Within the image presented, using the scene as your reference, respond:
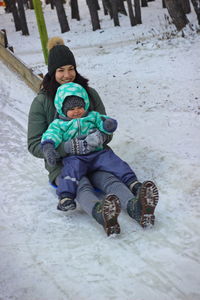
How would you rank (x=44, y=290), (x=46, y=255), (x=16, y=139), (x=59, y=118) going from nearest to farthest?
(x=44, y=290) → (x=46, y=255) → (x=59, y=118) → (x=16, y=139)

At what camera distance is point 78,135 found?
3781 mm

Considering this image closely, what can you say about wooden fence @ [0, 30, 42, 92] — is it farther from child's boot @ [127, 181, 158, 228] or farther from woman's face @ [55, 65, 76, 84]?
child's boot @ [127, 181, 158, 228]

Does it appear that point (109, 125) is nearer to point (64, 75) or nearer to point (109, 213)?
point (64, 75)

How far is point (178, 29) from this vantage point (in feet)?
36.3

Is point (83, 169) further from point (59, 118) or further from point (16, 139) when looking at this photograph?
point (16, 139)

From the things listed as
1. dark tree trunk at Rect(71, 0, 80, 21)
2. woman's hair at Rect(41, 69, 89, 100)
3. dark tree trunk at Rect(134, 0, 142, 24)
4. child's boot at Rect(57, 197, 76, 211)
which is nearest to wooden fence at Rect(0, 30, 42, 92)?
woman's hair at Rect(41, 69, 89, 100)

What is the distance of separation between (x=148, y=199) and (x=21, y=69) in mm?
5691

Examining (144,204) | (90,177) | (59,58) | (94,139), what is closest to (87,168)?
(90,177)

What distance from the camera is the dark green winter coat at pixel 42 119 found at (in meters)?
3.95

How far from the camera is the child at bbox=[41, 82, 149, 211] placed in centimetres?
368

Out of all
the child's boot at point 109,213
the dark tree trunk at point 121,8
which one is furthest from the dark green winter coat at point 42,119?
the dark tree trunk at point 121,8

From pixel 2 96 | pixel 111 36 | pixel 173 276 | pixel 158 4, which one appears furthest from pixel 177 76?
pixel 158 4

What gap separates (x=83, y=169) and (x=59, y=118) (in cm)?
52

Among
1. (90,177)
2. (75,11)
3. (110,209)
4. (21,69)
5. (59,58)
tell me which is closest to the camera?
(110,209)
